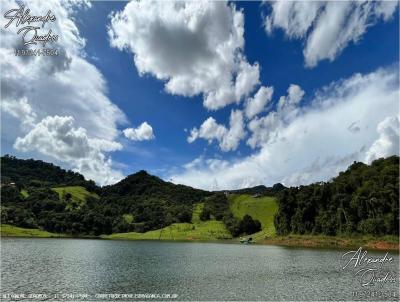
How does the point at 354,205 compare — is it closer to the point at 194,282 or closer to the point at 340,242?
the point at 340,242

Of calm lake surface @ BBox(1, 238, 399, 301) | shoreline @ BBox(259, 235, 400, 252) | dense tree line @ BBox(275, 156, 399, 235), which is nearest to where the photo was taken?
calm lake surface @ BBox(1, 238, 399, 301)

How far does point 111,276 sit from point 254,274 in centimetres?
2502

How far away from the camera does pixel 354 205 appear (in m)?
165

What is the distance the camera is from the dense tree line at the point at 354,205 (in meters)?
152

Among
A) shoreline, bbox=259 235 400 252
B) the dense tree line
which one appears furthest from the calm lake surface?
the dense tree line

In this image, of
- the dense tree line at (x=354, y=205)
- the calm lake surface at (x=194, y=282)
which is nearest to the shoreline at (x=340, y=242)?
the dense tree line at (x=354, y=205)

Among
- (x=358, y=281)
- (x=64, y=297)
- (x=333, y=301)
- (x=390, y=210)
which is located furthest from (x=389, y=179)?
(x=64, y=297)

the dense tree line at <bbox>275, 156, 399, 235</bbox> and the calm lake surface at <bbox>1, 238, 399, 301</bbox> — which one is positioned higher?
the dense tree line at <bbox>275, 156, 399, 235</bbox>

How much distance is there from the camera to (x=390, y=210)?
153m

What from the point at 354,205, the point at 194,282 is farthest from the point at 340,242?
the point at 194,282

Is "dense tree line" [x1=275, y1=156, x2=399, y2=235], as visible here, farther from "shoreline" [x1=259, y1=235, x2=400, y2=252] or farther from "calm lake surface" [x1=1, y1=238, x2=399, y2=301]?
"calm lake surface" [x1=1, y1=238, x2=399, y2=301]

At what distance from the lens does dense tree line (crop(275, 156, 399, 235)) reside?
152 meters

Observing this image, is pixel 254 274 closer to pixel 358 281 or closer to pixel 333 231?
pixel 358 281

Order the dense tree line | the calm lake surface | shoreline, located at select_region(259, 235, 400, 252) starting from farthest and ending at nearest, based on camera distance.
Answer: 1. the dense tree line
2. shoreline, located at select_region(259, 235, 400, 252)
3. the calm lake surface
